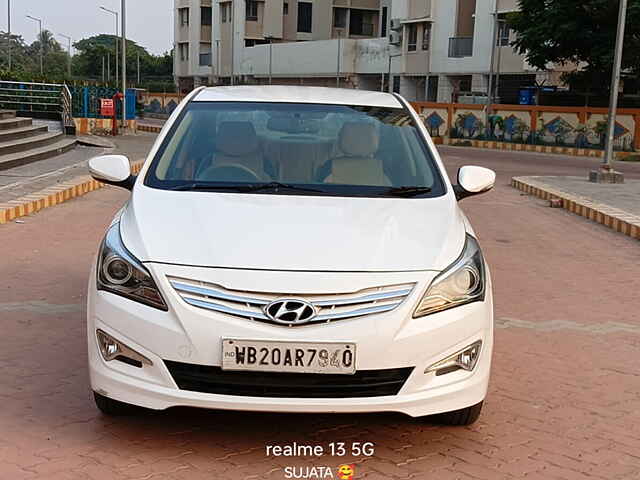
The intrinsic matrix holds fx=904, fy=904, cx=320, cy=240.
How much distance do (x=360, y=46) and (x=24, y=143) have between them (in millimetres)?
41248

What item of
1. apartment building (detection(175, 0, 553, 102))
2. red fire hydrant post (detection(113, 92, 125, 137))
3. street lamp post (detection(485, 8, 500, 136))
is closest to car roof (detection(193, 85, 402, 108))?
red fire hydrant post (detection(113, 92, 125, 137))

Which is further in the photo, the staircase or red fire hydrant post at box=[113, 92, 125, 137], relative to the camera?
red fire hydrant post at box=[113, 92, 125, 137]

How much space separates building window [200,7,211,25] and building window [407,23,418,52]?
26659mm

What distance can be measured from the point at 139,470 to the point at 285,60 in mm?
61184

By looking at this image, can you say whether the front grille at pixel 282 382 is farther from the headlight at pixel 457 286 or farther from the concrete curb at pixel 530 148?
the concrete curb at pixel 530 148

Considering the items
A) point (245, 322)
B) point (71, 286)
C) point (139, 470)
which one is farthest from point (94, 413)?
→ point (71, 286)

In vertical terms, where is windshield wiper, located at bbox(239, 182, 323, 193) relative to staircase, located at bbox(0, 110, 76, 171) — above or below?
above

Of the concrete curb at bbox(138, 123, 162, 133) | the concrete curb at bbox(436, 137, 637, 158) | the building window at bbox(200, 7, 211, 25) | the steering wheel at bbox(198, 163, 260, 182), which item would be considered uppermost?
the building window at bbox(200, 7, 211, 25)

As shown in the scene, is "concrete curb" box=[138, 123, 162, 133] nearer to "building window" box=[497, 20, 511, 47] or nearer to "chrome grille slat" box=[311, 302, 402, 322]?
"building window" box=[497, 20, 511, 47]

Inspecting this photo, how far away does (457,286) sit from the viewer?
396 centimetres

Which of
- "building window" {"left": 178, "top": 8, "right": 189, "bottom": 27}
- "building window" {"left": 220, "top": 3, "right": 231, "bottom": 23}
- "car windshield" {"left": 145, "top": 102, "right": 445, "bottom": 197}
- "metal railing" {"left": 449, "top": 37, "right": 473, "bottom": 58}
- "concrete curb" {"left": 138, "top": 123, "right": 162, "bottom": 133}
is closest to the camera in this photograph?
"car windshield" {"left": 145, "top": 102, "right": 445, "bottom": 197}

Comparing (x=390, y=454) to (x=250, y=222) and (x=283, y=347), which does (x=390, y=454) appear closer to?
(x=283, y=347)

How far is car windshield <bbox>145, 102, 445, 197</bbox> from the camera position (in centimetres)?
479

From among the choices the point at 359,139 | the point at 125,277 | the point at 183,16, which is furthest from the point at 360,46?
the point at 125,277
